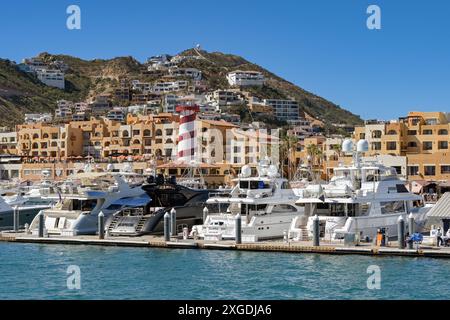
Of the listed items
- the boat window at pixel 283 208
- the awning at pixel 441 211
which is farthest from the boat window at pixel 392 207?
the boat window at pixel 283 208

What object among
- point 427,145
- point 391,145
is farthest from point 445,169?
point 391,145

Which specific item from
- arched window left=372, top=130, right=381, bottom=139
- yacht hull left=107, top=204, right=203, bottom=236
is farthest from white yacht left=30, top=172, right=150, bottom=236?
arched window left=372, top=130, right=381, bottom=139

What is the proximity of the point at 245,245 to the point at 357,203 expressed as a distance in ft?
21.9

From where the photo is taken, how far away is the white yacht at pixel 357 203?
38844mm

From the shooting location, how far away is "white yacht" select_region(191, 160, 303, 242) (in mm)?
40594

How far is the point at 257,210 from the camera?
138 feet

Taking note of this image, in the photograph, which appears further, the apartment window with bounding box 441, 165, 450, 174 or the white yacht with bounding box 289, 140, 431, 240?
the apartment window with bounding box 441, 165, 450, 174

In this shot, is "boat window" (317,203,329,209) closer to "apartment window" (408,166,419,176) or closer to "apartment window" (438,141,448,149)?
"apartment window" (408,166,419,176)

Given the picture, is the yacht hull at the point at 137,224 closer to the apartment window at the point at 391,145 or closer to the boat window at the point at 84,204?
the boat window at the point at 84,204

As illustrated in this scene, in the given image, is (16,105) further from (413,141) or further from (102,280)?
(102,280)

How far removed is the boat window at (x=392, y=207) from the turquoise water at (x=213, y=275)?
7.26 m
